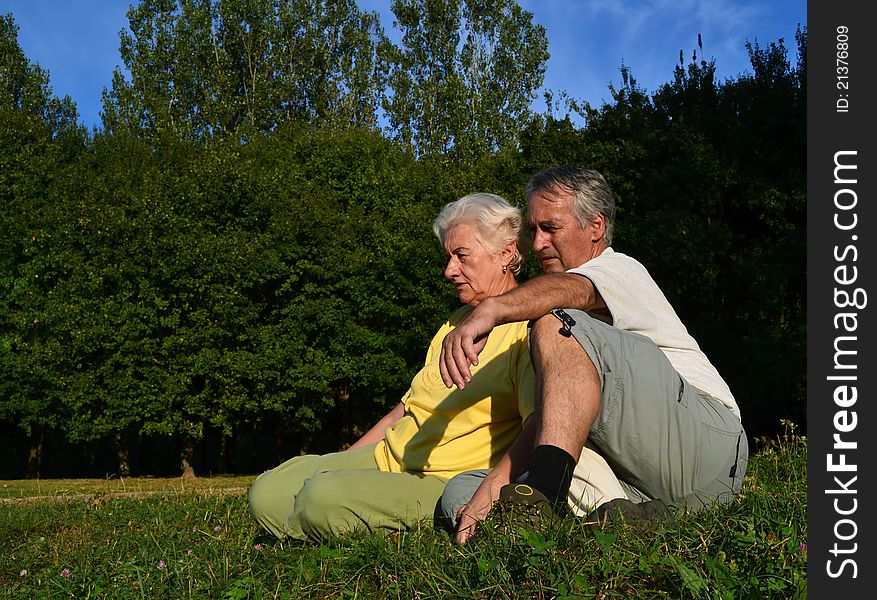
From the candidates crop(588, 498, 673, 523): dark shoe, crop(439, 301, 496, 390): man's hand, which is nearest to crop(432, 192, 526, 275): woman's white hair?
crop(439, 301, 496, 390): man's hand

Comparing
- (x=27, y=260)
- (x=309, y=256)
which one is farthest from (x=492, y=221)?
(x=27, y=260)

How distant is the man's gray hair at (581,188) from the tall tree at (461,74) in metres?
30.9

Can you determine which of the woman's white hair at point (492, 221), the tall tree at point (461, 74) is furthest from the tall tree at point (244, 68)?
the woman's white hair at point (492, 221)

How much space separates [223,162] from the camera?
28.7 metres

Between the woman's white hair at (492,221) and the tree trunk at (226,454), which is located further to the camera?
the tree trunk at (226,454)

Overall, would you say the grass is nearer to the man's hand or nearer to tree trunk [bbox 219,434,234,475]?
the man's hand

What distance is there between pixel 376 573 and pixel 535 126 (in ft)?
88.9

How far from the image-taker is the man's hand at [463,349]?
113 inches

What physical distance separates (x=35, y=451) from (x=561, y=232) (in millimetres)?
32970

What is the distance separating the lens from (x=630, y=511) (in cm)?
296

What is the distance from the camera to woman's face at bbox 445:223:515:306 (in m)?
4.31

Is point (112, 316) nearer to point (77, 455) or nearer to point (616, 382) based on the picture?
point (77, 455)

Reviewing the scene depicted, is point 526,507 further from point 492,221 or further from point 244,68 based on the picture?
point 244,68

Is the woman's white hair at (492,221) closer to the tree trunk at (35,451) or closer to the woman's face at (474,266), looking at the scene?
the woman's face at (474,266)
